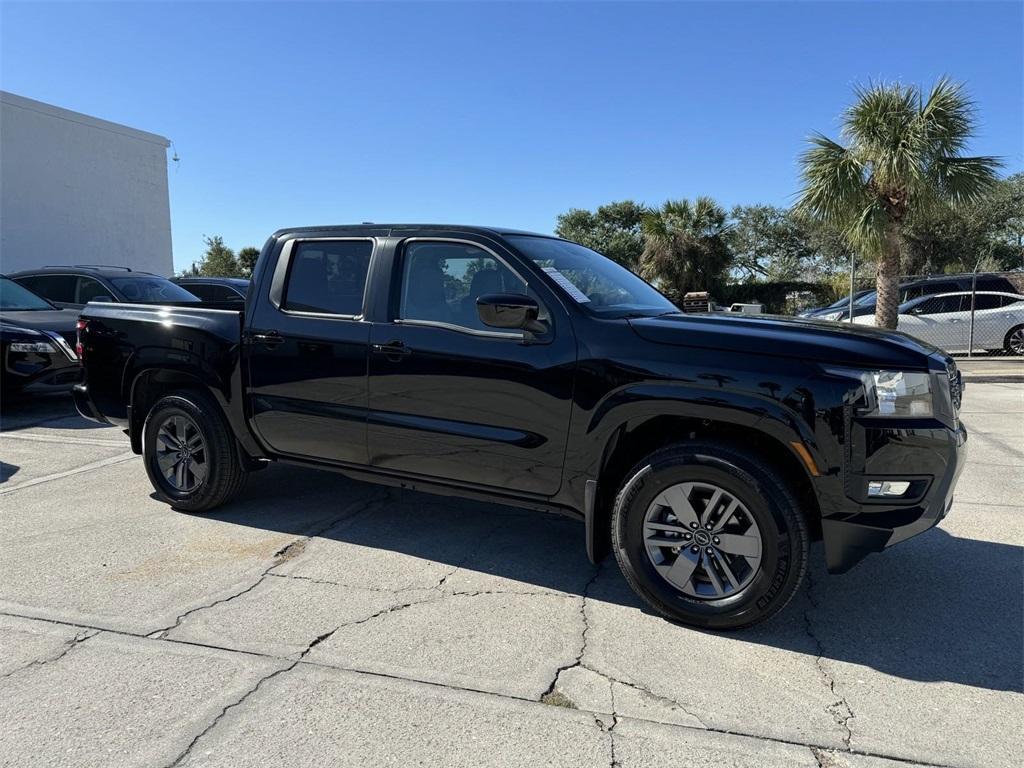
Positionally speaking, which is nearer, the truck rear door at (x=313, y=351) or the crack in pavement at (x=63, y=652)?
the crack in pavement at (x=63, y=652)

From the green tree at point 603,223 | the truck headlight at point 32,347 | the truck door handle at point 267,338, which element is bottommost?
the truck headlight at point 32,347

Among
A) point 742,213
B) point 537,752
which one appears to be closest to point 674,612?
point 537,752

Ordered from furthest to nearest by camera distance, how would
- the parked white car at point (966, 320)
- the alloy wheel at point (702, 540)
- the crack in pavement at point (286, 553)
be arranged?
the parked white car at point (966, 320)
the crack in pavement at point (286, 553)
the alloy wheel at point (702, 540)

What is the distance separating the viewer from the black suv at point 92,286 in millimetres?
10641

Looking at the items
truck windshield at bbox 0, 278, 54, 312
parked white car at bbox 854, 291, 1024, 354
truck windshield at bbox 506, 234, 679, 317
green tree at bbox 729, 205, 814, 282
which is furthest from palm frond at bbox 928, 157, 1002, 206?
green tree at bbox 729, 205, 814, 282

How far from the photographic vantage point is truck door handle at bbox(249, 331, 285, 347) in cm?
448

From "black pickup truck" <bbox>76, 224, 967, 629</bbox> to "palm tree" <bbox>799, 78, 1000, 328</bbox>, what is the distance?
1064cm

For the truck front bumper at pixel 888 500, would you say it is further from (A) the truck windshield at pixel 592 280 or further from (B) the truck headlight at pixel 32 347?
(B) the truck headlight at pixel 32 347

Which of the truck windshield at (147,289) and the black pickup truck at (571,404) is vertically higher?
the truck windshield at (147,289)

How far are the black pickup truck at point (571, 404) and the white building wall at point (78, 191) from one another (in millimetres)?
17798

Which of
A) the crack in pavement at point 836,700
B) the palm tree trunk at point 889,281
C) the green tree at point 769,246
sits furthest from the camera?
the green tree at point 769,246

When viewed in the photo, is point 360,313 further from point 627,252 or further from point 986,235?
point 627,252

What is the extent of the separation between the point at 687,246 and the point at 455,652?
2855 centimetres

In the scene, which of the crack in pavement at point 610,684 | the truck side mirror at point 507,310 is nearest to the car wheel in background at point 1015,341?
the truck side mirror at point 507,310
